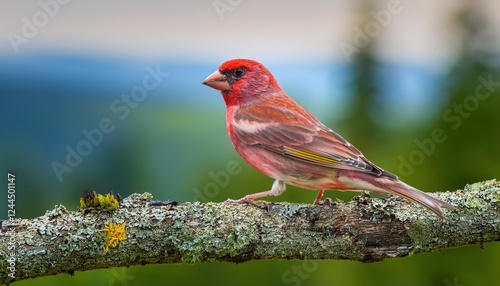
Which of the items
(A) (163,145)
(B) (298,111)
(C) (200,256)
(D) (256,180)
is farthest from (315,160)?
(A) (163,145)

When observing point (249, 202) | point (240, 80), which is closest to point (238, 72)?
point (240, 80)

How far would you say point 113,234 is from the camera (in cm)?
742

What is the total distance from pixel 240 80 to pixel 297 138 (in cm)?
101

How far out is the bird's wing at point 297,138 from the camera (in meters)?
8.12

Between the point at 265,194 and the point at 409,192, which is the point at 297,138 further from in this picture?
the point at 409,192

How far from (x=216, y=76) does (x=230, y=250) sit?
87.3 inches

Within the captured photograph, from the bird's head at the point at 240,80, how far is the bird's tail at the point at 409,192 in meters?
1.90

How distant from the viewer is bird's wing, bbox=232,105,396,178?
8125 millimetres

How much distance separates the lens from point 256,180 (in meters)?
20.3

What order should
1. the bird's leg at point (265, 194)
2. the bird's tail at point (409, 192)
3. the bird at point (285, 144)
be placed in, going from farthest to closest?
the bird at point (285, 144), the bird's leg at point (265, 194), the bird's tail at point (409, 192)

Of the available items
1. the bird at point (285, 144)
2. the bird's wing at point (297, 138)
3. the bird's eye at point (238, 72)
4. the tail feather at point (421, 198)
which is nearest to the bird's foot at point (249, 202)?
the bird at point (285, 144)

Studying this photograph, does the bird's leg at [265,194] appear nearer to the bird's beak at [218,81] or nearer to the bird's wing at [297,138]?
the bird's wing at [297,138]

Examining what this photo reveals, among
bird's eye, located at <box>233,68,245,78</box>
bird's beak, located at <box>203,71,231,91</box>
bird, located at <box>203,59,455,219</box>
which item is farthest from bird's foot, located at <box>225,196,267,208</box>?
bird's eye, located at <box>233,68,245,78</box>

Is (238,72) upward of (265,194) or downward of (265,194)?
upward
